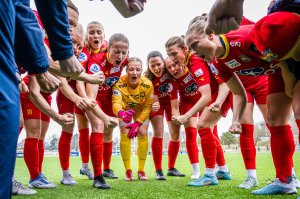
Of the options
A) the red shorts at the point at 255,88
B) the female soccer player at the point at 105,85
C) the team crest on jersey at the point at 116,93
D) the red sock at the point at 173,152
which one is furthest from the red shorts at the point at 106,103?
the red shorts at the point at 255,88

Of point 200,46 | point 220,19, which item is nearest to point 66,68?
point 220,19

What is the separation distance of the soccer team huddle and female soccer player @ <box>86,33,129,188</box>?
13mm

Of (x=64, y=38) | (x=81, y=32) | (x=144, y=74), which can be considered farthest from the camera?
(x=144, y=74)

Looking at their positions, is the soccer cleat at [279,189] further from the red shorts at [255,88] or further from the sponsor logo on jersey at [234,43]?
the red shorts at [255,88]

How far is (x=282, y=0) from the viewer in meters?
2.06

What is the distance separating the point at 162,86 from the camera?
5.31 meters

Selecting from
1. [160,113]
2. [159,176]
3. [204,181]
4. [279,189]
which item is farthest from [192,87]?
[279,189]

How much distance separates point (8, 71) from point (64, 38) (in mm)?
463

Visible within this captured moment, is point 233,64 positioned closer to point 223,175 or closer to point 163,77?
point 223,175

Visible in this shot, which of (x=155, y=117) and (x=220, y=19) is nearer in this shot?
(x=220, y=19)

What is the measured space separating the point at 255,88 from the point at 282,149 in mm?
1289

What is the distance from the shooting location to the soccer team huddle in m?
2.41

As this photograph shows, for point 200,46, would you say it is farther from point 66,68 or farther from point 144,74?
point 144,74

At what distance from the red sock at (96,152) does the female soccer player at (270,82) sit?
61.7 inches
